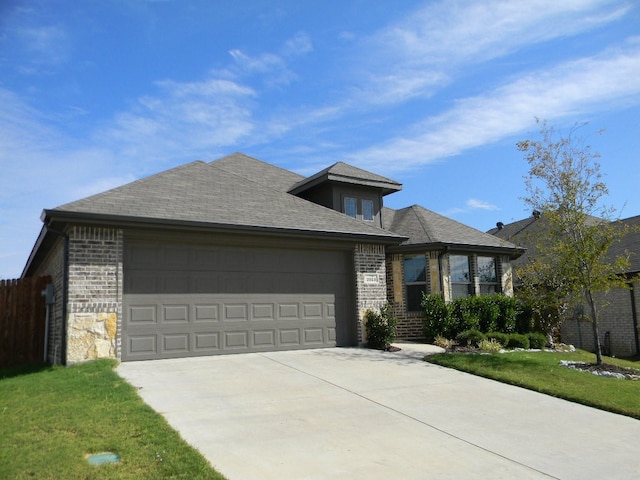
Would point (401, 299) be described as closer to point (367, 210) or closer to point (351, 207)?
point (367, 210)

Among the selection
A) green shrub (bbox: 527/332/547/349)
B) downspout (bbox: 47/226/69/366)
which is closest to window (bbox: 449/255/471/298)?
green shrub (bbox: 527/332/547/349)

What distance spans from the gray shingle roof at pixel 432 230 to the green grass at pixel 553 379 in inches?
194

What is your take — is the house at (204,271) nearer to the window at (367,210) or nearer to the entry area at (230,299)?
the entry area at (230,299)

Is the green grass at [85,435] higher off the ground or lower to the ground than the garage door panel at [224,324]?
lower

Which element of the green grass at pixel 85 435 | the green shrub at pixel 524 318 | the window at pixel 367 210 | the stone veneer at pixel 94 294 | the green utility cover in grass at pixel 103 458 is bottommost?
the green utility cover in grass at pixel 103 458

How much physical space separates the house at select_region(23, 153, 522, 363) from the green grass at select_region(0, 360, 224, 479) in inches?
92.6

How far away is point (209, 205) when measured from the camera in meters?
12.6

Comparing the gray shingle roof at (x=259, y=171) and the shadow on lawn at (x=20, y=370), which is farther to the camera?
the gray shingle roof at (x=259, y=171)

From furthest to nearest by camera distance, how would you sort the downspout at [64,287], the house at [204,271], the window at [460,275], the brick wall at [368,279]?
the window at [460,275] < the brick wall at [368,279] < the house at [204,271] < the downspout at [64,287]

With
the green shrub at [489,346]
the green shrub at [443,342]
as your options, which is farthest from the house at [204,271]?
the green shrub at [489,346]

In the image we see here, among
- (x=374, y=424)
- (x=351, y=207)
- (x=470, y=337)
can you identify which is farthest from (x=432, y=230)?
(x=374, y=424)

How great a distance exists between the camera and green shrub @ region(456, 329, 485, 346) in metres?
15.0

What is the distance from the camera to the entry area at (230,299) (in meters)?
11.2

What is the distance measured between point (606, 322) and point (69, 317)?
1906cm
